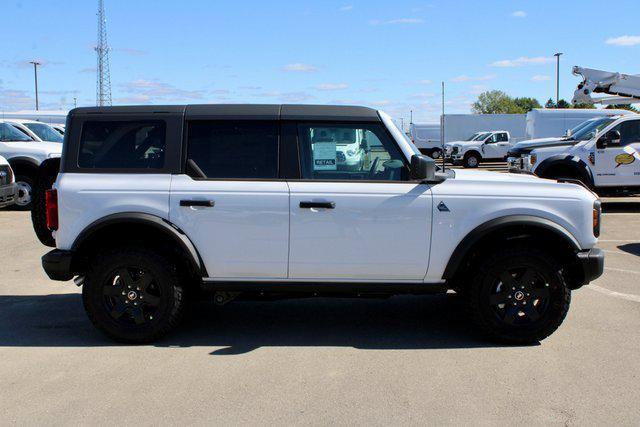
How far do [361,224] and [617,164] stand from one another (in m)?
10.1

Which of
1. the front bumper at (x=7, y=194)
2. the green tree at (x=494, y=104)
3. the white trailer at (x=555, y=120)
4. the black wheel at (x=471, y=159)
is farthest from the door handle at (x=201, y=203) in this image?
the green tree at (x=494, y=104)

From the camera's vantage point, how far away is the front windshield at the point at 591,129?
13.3m

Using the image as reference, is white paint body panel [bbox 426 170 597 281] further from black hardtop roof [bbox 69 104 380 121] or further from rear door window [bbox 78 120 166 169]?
rear door window [bbox 78 120 166 169]

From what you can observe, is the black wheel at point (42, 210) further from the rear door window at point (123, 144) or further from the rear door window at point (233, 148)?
the rear door window at point (233, 148)

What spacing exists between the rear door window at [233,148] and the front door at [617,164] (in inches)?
401

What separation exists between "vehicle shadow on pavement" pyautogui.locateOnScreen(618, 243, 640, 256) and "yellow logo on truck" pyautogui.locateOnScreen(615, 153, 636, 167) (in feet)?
13.2

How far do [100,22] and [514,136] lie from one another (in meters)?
42.9

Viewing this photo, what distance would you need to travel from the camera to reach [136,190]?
480 centimetres

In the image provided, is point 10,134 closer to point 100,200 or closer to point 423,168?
point 100,200

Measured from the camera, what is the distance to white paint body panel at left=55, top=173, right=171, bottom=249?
4.78 m

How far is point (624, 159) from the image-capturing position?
42.5 feet

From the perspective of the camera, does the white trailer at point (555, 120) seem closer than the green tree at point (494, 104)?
Yes

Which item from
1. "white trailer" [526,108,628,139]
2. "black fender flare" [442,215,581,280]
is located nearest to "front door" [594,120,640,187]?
"black fender flare" [442,215,581,280]

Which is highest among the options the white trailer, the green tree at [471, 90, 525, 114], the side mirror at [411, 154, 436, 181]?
the green tree at [471, 90, 525, 114]
